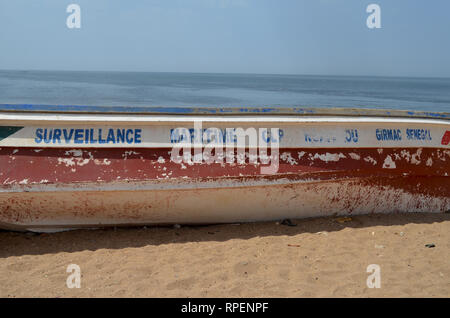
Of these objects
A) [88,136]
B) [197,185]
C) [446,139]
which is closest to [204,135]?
[197,185]

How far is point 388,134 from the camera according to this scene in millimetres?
4215

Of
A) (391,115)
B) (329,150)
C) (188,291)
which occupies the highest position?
(391,115)

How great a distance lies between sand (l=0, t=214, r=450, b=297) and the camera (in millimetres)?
2971

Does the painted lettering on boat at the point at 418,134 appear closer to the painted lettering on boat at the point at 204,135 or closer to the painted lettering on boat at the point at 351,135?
the painted lettering on boat at the point at 351,135

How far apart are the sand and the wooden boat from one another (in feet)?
0.67

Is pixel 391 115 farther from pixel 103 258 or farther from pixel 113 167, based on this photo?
pixel 103 258

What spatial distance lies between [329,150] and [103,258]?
8.57 ft

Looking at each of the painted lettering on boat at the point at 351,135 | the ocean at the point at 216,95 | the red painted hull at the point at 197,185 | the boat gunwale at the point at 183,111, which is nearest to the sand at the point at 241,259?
the red painted hull at the point at 197,185

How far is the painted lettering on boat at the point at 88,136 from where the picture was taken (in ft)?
12.2

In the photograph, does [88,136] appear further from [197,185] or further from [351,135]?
[351,135]

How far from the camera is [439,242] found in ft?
12.3

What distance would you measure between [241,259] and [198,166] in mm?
1039

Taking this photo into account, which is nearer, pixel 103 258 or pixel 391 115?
pixel 103 258

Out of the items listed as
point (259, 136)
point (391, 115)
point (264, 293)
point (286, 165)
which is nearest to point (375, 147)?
point (391, 115)
